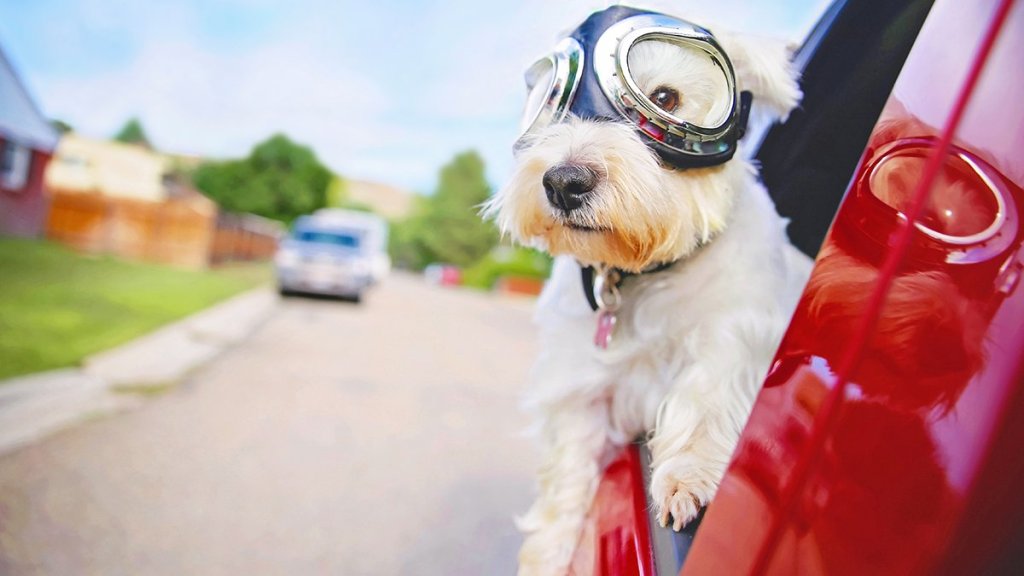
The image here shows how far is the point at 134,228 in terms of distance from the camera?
2089 cm

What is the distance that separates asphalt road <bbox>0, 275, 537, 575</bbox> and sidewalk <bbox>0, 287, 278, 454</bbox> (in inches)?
7.0

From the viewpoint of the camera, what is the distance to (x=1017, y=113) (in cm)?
Answer: 68

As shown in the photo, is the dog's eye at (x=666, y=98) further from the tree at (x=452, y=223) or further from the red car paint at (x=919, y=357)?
the tree at (x=452, y=223)

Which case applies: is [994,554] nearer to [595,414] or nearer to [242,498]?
[595,414]

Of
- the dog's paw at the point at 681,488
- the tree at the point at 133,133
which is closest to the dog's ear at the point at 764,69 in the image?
the dog's paw at the point at 681,488

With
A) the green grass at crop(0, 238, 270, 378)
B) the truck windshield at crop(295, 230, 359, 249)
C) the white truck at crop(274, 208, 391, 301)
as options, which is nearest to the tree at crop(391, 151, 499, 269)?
the truck windshield at crop(295, 230, 359, 249)

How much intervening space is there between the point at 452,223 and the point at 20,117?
46009 millimetres

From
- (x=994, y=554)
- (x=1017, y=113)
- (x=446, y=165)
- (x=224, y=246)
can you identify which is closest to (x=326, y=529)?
(x=994, y=554)

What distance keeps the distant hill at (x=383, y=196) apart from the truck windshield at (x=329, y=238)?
74769 millimetres

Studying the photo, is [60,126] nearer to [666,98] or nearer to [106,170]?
[106,170]

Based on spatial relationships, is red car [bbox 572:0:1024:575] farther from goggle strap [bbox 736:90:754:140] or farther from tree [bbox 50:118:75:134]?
tree [bbox 50:118:75:134]

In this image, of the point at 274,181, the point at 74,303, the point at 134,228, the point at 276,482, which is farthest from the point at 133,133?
the point at 276,482

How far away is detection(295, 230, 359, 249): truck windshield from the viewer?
15.8m

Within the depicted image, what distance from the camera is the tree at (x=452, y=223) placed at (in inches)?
2464
